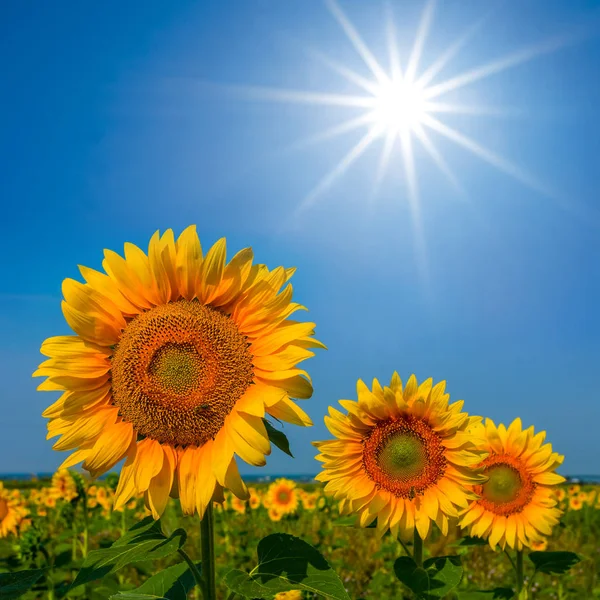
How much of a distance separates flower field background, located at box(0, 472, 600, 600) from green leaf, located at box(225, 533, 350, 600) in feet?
4.40

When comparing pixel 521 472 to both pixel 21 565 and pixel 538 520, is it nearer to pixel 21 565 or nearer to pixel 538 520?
pixel 538 520

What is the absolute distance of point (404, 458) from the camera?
3.73 metres

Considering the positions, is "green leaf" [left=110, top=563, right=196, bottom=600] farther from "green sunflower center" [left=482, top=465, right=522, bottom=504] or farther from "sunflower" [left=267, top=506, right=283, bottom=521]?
"sunflower" [left=267, top=506, right=283, bottom=521]

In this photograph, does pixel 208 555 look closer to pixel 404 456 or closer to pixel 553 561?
pixel 404 456

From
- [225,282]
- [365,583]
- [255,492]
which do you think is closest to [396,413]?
[225,282]

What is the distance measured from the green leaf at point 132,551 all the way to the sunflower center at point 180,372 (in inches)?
14.0

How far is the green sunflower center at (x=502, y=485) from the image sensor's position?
4453 mm

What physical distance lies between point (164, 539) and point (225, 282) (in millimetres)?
1007

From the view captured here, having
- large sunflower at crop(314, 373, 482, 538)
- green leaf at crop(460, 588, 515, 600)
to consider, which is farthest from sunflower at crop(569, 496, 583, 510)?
large sunflower at crop(314, 373, 482, 538)

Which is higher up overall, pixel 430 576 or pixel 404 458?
pixel 404 458

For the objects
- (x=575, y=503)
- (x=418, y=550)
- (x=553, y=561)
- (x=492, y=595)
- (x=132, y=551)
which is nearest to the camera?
(x=132, y=551)

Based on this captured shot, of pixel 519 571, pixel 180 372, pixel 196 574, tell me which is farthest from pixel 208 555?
pixel 519 571

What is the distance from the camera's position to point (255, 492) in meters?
12.4

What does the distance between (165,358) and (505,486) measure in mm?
3074
